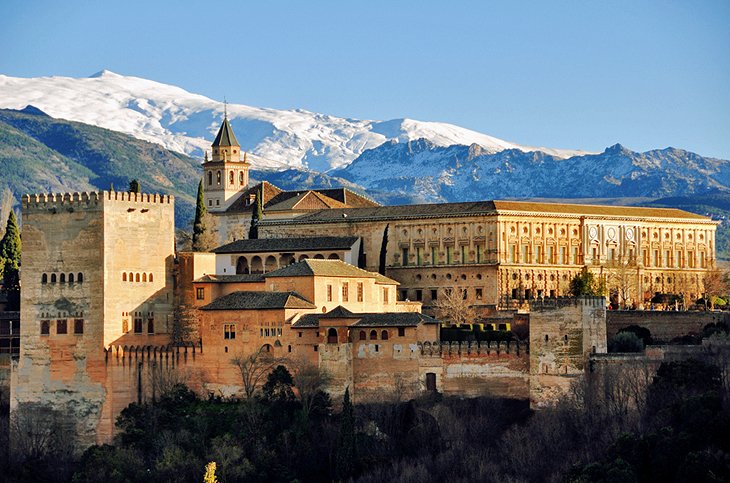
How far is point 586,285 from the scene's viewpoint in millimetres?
95938

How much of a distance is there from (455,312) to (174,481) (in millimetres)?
23776

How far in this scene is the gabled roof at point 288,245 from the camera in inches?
3780

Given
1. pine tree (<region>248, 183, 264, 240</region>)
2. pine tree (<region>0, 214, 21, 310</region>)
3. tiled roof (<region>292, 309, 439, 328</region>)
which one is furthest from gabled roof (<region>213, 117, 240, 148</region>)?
tiled roof (<region>292, 309, 439, 328</region>)

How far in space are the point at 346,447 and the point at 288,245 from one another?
2694 cm

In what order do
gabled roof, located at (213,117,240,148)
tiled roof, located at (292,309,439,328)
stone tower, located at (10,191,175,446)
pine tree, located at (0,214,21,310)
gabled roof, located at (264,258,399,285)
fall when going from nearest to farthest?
tiled roof, located at (292,309,439,328)
stone tower, located at (10,191,175,446)
gabled roof, located at (264,258,399,285)
pine tree, located at (0,214,21,310)
gabled roof, located at (213,117,240,148)

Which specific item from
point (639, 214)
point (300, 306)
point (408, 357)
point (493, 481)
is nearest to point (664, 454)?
point (493, 481)

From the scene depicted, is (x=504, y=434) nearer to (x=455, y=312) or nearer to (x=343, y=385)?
(x=343, y=385)

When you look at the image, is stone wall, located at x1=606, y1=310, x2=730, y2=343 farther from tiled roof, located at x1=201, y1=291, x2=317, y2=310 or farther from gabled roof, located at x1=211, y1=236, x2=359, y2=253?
tiled roof, located at x1=201, y1=291, x2=317, y2=310

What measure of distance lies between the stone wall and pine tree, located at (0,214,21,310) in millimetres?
35376

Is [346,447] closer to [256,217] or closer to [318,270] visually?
[318,270]

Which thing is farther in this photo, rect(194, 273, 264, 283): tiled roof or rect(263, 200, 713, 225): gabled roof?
rect(263, 200, 713, 225): gabled roof

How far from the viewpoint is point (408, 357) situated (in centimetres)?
7625

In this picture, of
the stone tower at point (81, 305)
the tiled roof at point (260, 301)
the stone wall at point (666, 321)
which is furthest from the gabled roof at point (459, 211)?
the stone tower at point (81, 305)

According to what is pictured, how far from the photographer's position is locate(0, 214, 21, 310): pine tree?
9619 centimetres
